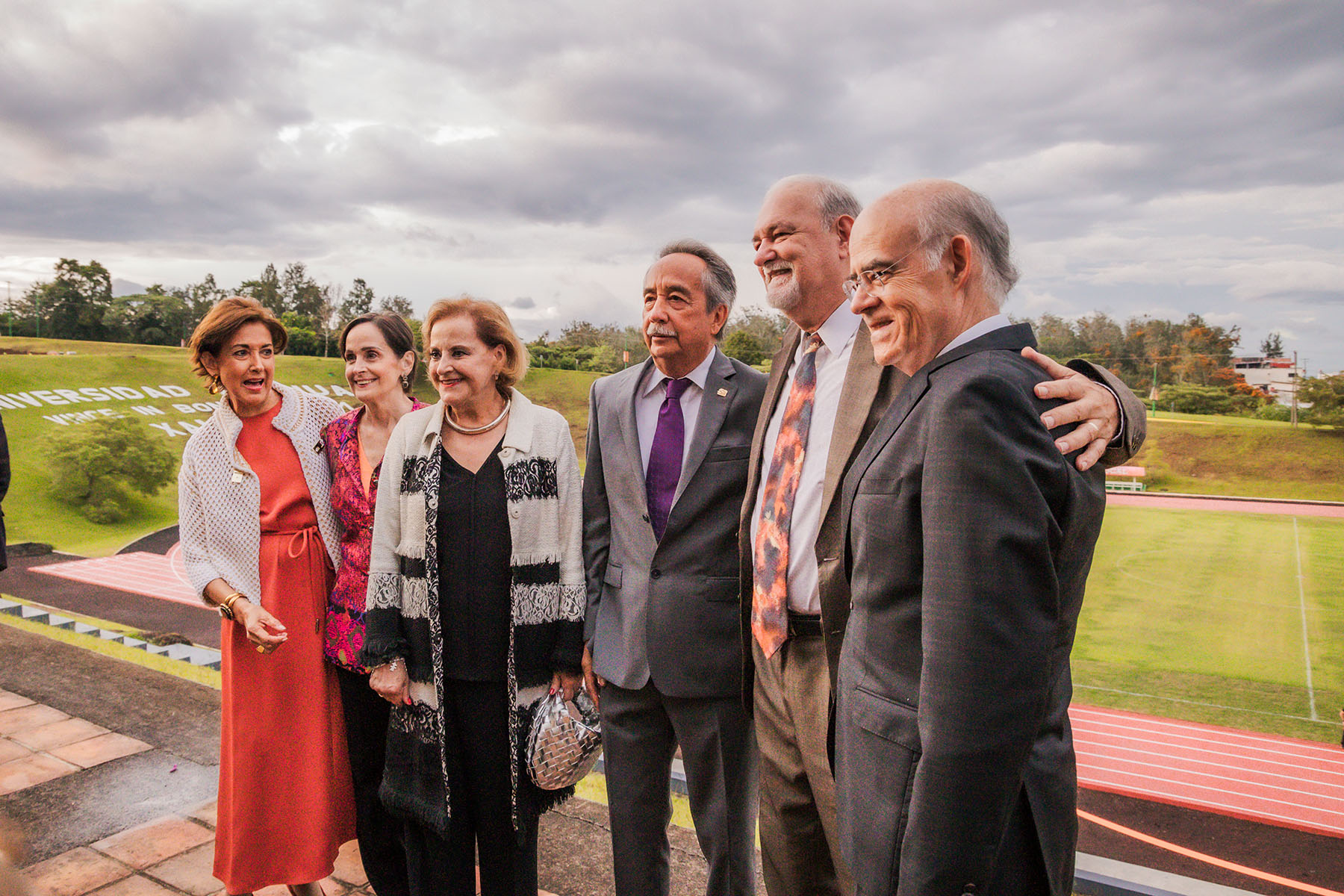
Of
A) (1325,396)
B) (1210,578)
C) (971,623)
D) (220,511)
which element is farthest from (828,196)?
(1210,578)

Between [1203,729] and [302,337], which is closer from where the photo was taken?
[1203,729]

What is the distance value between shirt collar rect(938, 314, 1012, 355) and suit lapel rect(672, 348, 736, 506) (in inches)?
35.9

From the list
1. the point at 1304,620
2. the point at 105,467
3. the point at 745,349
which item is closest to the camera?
the point at 1304,620

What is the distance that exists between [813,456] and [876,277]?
601 mm

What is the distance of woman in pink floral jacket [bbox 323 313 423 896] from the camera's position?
2352 millimetres

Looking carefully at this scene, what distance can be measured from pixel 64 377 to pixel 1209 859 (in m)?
25.2

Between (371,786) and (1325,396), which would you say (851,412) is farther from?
(1325,396)

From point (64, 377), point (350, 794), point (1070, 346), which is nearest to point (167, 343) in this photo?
point (64, 377)

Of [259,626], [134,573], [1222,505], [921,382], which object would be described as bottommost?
[134,573]

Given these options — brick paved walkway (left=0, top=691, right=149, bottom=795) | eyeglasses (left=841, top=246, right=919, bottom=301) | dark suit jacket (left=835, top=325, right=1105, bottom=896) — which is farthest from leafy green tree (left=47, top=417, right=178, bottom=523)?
dark suit jacket (left=835, top=325, right=1105, bottom=896)

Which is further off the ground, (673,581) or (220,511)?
(220,511)

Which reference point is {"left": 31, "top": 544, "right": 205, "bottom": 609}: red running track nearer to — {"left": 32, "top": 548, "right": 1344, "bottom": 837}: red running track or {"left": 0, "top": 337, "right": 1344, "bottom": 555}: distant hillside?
{"left": 0, "top": 337, "right": 1344, "bottom": 555}: distant hillside

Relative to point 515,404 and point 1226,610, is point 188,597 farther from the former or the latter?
point 1226,610

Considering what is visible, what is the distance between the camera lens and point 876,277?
1.30 metres
